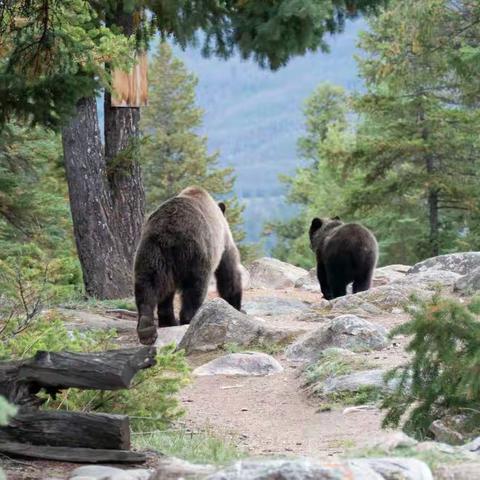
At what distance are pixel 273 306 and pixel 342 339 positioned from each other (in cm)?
448

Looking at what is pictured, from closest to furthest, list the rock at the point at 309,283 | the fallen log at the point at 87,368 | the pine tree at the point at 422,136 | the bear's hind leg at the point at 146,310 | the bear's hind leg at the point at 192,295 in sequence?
the fallen log at the point at 87,368, the bear's hind leg at the point at 146,310, the bear's hind leg at the point at 192,295, the rock at the point at 309,283, the pine tree at the point at 422,136

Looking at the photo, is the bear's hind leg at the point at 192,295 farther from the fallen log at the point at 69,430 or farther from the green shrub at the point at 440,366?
the fallen log at the point at 69,430

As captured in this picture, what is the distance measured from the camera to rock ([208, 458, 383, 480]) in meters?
4.14

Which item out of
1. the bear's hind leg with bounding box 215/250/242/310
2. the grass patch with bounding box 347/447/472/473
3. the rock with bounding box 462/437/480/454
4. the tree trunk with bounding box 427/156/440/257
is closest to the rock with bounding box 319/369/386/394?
the rock with bounding box 462/437/480/454

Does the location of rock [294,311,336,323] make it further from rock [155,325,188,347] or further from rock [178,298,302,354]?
rock [155,325,188,347]

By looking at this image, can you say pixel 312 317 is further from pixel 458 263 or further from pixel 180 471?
pixel 180 471

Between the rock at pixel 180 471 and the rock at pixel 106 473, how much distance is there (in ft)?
1.85

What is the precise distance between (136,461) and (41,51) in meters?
3.17

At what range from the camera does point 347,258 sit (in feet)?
50.5

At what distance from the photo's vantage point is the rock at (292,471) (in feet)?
13.6

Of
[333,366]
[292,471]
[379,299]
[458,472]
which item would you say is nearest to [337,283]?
[379,299]

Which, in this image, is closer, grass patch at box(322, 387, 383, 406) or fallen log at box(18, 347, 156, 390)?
fallen log at box(18, 347, 156, 390)

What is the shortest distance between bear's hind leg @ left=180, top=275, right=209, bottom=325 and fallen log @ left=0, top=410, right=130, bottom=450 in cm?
557

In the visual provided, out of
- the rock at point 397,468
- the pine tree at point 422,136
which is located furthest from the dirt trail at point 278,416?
the pine tree at point 422,136
